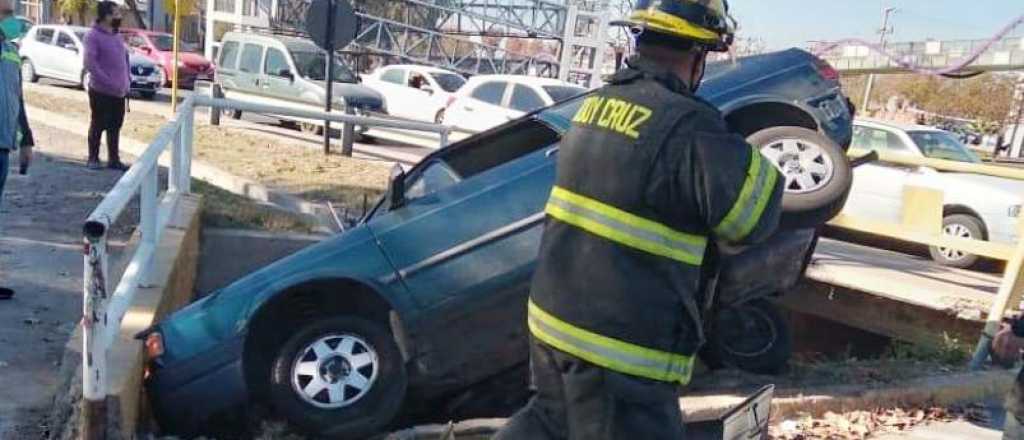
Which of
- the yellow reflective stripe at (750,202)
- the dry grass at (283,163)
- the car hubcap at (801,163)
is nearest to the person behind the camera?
the yellow reflective stripe at (750,202)

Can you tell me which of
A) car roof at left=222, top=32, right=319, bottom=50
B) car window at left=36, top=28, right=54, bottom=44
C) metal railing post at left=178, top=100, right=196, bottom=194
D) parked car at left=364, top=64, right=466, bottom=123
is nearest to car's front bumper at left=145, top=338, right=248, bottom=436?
metal railing post at left=178, top=100, right=196, bottom=194

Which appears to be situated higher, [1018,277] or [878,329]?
[1018,277]

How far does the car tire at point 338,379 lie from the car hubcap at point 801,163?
2.12m

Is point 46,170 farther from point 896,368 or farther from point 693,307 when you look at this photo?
point 693,307

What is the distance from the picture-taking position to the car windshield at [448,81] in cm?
2004

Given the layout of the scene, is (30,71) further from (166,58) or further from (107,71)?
(107,71)

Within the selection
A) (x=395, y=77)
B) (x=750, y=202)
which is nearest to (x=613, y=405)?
(x=750, y=202)

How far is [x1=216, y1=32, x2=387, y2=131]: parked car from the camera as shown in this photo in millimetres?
17703

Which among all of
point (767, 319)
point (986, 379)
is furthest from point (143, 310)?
point (986, 379)

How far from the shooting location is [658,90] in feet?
7.57

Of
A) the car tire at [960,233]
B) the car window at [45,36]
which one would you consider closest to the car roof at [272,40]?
the car window at [45,36]

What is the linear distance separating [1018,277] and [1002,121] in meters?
45.5

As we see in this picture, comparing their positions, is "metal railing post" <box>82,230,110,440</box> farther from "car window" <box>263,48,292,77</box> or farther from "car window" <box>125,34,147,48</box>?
"car window" <box>125,34,147,48</box>

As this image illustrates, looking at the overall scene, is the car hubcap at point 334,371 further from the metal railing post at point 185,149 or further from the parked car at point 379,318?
the metal railing post at point 185,149
